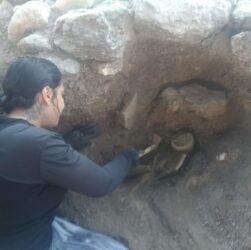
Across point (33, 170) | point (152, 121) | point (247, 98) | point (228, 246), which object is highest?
point (33, 170)

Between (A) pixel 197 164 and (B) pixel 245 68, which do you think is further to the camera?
(A) pixel 197 164

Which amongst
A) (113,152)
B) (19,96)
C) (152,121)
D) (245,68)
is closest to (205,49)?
(245,68)

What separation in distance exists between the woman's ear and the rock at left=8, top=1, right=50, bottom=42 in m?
0.41

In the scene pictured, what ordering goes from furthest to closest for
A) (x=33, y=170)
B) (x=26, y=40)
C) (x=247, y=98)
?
1. (x=247, y=98)
2. (x=26, y=40)
3. (x=33, y=170)

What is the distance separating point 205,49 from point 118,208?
708 millimetres

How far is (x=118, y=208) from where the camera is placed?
186 centimetres

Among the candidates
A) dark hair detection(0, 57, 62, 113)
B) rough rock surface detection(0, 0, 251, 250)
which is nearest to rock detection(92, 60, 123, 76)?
rough rock surface detection(0, 0, 251, 250)

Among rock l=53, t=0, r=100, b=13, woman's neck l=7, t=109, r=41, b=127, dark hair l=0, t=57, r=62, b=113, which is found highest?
rock l=53, t=0, r=100, b=13

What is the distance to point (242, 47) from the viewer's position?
157 cm

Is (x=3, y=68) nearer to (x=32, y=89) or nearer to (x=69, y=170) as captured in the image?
(x=32, y=89)

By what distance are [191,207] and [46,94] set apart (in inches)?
30.7

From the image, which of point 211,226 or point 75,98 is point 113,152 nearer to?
point 75,98

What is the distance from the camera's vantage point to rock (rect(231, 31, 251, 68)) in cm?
155

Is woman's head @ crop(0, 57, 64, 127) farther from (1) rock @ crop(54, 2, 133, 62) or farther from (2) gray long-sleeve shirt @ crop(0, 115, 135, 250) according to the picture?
(1) rock @ crop(54, 2, 133, 62)
